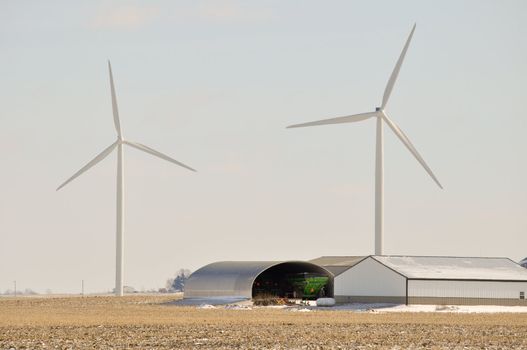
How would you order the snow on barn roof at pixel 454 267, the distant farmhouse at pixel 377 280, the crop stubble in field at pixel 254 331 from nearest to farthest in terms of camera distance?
the crop stubble in field at pixel 254 331, the distant farmhouse at pixel 377 280, the snow on barn roof at pixel 454 267

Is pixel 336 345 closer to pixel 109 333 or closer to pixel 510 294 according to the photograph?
pixel 109 333

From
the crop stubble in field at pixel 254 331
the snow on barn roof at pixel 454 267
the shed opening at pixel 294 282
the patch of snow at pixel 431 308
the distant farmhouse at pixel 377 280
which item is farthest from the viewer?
the shed opening at pixel 294 282

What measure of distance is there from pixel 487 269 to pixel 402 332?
47.4m

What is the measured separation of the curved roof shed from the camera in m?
107

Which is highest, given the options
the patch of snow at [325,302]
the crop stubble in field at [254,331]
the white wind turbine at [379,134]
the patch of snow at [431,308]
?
the white wind turbine at [379,134]

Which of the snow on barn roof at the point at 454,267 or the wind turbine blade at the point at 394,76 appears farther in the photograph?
the wind turbine blade at the point at 394,76

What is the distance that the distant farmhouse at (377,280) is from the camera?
10006 cm

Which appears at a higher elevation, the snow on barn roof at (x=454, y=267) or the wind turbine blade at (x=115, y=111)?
the wind turbine blade at (x=115, y=111)

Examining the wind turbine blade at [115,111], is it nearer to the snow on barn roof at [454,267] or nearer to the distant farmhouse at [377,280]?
the distant farmhouse at [377,280]

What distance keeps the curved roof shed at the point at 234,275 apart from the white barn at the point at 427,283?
5.30 m

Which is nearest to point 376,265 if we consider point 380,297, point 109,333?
point 380,297

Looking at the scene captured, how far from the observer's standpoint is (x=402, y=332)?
60.8 meters

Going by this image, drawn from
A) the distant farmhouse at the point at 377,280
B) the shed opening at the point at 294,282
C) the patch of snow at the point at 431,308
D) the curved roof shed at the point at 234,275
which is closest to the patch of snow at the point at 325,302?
the patch of snow at the point at 431,308

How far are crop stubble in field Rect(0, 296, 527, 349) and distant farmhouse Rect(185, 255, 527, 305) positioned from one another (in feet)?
52.2
